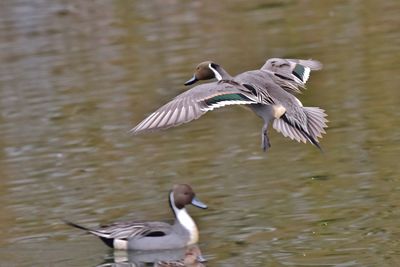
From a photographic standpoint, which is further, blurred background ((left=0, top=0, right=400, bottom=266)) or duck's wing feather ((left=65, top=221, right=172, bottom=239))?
duck's wing feather ((left=65, top=221, right=172, bottom=239))

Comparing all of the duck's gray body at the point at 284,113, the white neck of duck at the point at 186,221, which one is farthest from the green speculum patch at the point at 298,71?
the white neck of duck at the point at 186,221

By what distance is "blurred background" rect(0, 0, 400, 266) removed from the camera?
8.87 m

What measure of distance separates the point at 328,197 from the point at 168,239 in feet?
3.94

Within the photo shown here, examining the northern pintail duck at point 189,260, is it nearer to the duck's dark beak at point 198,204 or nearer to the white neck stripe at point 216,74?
the duck's dark beak at point 198,204

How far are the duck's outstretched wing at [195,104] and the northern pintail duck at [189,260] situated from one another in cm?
118

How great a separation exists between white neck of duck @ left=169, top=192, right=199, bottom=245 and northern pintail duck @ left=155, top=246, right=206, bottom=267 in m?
0.08

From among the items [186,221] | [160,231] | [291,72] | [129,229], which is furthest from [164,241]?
[291,72]

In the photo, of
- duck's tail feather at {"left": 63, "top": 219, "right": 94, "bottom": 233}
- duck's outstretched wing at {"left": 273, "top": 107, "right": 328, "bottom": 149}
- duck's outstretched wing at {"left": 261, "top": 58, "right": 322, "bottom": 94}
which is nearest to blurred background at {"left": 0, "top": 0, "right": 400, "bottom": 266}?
duck's tail feather at {"left": 63, "top": 219, "right": 94, "bottom": 233}

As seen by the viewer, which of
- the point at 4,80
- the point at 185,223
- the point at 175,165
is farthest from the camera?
the point at 4,80

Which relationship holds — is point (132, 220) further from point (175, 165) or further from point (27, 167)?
point (27, 167)

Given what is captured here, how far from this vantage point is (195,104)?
26.2 ft

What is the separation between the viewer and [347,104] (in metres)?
12.1

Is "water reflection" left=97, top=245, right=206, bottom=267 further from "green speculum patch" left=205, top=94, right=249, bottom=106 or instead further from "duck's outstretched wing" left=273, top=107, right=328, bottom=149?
"green speculum patch" left=205, top=94, right=249, bottom=106

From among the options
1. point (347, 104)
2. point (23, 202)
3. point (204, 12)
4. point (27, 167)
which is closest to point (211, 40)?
point (204, 12)
